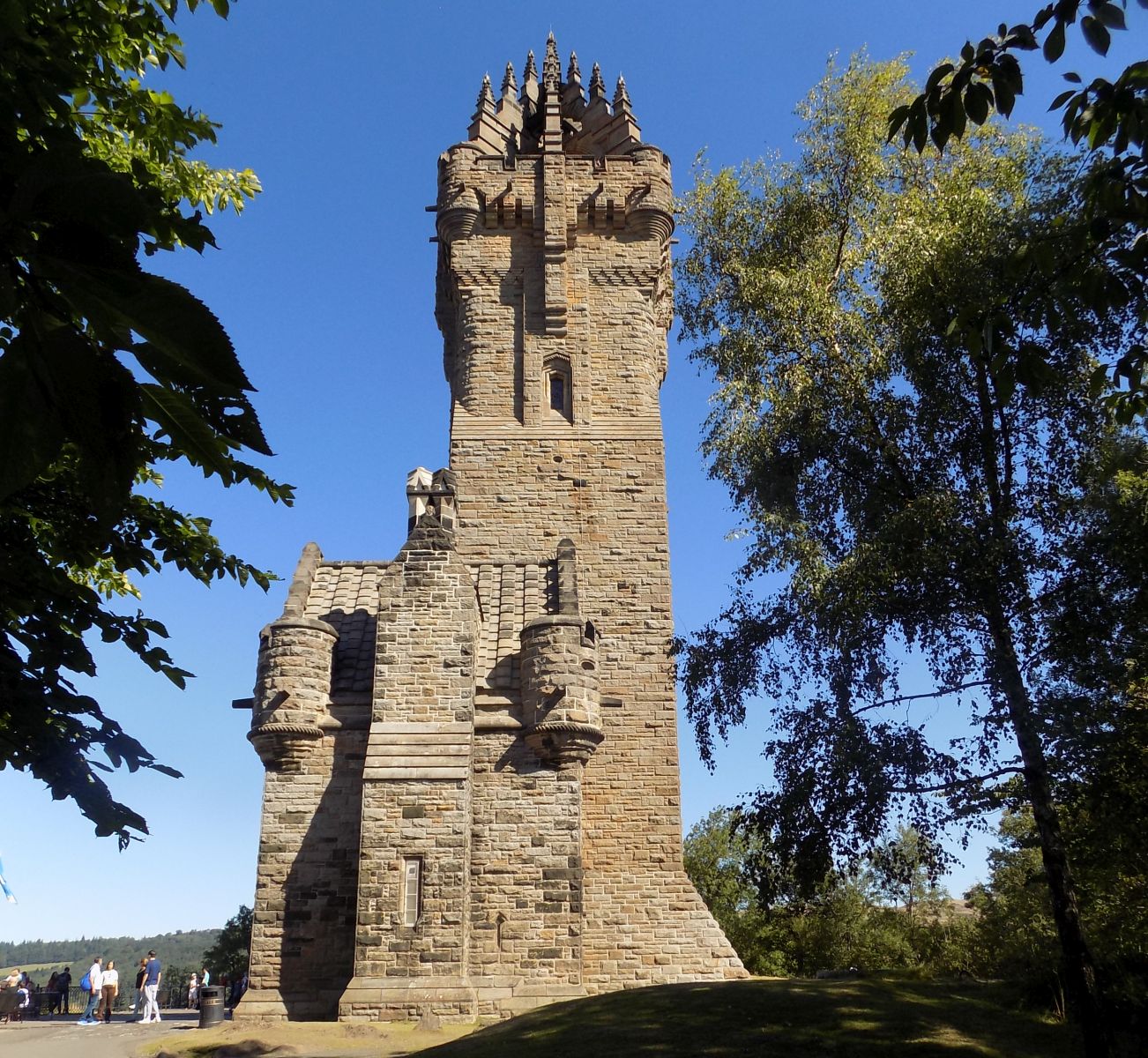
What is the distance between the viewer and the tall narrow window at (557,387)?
22734 millimetres

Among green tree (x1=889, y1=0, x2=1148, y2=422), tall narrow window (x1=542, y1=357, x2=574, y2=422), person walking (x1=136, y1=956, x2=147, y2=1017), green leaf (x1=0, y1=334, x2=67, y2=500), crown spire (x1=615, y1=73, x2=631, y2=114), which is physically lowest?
person walking (x1=136, y1=956, x2=147, y2=1017)

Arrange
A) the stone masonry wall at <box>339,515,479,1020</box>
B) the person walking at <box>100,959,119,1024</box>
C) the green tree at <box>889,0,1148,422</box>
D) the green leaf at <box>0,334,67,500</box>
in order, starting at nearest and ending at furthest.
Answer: the green leaf at <box>0,334,67,500</box>
the green tree at <box>889,0,1148,422</box>
the stone masonry wall at <box>339,515,479,1020</box>
the person walking at <box>100,959,119,1024</box>

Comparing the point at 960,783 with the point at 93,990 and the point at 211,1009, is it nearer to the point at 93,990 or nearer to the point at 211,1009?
the point at 211,1009

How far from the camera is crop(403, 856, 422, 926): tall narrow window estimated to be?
44.1 feet

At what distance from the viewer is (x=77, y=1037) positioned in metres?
16.1

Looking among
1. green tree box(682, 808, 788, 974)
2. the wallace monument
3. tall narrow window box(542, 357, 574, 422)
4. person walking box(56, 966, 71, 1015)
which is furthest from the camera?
green tree box(682, 808, 788, 974)

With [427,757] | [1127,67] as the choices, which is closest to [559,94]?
[427,757]

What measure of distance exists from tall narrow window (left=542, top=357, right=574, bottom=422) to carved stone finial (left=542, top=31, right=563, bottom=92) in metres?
8.25

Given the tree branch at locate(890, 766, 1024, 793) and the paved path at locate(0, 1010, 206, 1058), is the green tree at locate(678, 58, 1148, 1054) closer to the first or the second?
the tree branch at locate(890, 766, 1024, 793)

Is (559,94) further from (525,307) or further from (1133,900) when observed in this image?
(1133,900)

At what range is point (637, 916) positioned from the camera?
17.7 metres

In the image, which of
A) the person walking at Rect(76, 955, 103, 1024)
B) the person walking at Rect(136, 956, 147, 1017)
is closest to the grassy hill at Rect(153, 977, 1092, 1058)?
the person walking at Rect(136, 956, 147, 1017)

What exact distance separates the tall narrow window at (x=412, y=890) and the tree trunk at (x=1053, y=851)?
7.57m

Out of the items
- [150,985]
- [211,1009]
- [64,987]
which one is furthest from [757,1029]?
[64,987]
